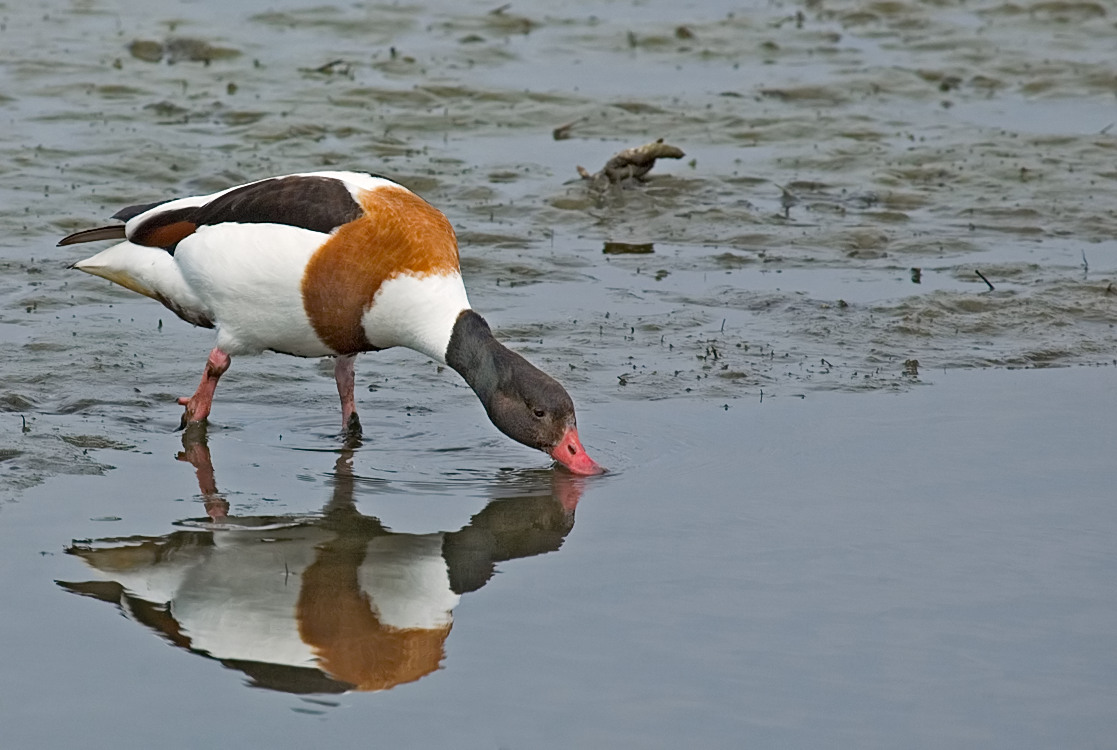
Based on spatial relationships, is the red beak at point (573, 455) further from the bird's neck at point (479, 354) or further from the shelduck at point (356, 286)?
the bird's neck at point (479, 354)

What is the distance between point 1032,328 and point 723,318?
1736 millimetres

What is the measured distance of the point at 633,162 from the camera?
39.2 ft

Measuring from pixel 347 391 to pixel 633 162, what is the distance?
464cm

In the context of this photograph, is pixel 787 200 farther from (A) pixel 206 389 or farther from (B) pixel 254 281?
(B) pixel 254 281

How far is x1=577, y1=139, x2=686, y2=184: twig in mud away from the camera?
11781mm

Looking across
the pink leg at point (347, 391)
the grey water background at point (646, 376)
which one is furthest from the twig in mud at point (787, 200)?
the pink leg at point (347, 391)

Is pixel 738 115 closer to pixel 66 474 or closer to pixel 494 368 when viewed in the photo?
pixel 494 368

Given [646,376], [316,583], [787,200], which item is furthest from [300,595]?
[787,200]

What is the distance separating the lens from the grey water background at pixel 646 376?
17.2ft

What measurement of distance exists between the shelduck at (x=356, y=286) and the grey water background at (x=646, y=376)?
407 mm

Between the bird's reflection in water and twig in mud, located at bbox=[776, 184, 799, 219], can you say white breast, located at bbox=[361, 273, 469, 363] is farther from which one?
twig in mud, located at bbox=[776, 184, 799, 219]

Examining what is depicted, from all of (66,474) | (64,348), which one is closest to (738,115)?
(64,348)

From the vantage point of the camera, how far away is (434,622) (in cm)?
573

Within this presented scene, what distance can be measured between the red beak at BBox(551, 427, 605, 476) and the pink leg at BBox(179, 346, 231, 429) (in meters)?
1.64
